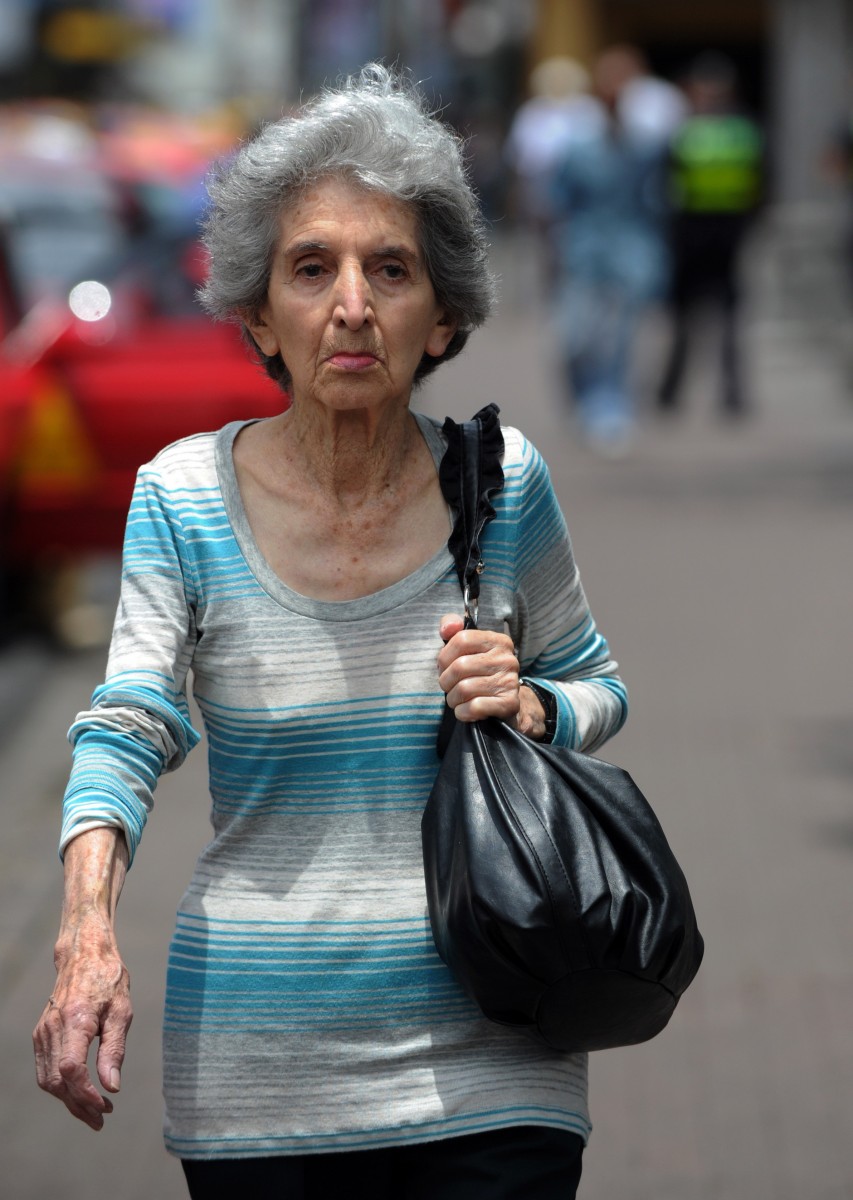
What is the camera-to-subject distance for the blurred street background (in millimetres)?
4375

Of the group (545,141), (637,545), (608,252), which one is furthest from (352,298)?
(545,141)

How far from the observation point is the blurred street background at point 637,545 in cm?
438

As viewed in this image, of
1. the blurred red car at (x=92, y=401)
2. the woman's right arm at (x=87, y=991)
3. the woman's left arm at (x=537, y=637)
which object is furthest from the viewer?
the blurred red car at (x=92, y=401)

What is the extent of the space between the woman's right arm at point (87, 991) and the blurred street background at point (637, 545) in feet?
3.66

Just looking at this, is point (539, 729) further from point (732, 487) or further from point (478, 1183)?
point (732, 487)

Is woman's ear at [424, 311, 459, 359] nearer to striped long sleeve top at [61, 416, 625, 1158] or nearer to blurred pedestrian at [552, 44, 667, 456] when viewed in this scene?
striped long sleeve top at [61, 416, 625, 1158]

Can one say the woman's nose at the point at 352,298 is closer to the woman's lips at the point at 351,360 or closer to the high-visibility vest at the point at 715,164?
the woman's lips at the point at 351,360

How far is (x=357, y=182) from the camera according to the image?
2.41 metres

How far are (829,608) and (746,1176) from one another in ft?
17.6

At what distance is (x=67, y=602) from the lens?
8742 millimetres

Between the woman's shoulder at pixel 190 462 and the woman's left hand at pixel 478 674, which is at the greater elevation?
the woman's shoulder at pixel 190 462

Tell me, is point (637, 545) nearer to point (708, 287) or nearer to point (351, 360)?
point (708, 287)

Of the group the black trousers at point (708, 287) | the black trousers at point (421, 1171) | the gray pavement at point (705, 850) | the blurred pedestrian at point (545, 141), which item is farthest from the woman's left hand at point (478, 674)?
the blurred pedestrian at point (545, 141)

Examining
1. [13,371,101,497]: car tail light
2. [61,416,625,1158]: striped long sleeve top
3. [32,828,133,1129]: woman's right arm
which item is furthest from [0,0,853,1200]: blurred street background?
[32,828,133,1129]: woman's right arm
